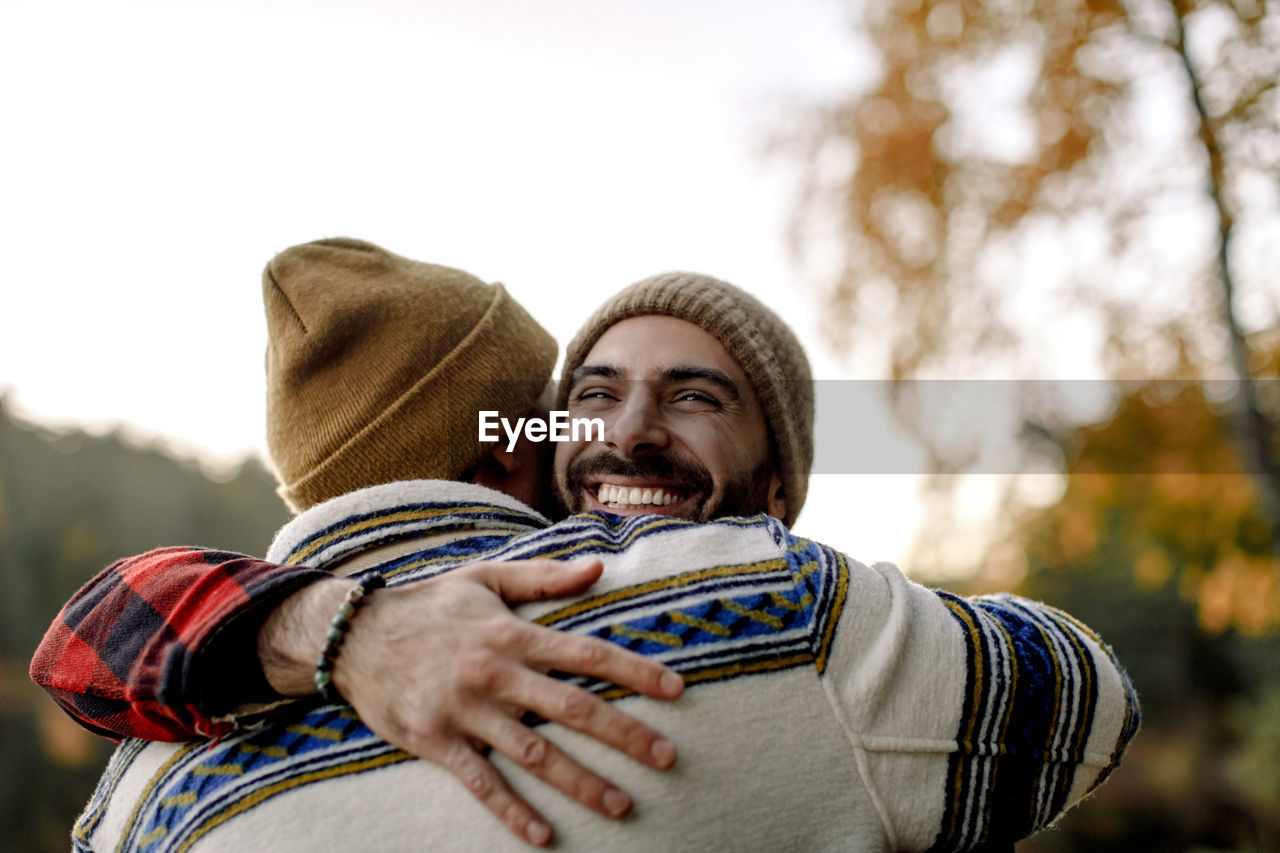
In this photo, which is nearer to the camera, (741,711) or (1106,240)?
(741,711)

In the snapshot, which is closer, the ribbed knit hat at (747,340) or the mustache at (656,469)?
the mustache at (656,469)

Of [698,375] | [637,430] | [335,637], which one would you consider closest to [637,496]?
[637,430]

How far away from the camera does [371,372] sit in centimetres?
212

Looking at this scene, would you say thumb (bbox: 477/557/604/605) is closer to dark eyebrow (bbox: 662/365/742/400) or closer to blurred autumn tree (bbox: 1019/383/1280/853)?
dark eyebrow (bbox: 662/365/742/400)

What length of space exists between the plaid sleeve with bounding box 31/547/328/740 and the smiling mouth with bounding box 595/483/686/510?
92cm

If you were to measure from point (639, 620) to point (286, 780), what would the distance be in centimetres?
57

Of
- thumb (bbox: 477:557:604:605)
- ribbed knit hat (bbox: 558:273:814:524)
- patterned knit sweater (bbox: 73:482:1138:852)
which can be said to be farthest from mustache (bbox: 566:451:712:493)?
thumb (bbox: 477:557:604:605)

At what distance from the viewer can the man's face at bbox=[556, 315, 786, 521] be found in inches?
93.4

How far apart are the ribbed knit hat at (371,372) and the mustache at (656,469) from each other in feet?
0.81

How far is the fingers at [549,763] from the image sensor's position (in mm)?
1309

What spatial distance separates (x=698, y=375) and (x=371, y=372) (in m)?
0.84

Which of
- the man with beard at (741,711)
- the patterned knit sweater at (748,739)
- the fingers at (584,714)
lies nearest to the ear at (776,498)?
the man with beard at (741,711)

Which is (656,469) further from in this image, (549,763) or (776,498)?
(549,763)

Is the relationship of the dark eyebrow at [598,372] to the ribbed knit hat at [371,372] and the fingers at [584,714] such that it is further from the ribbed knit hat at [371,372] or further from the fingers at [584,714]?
the fingers at [584,714]
